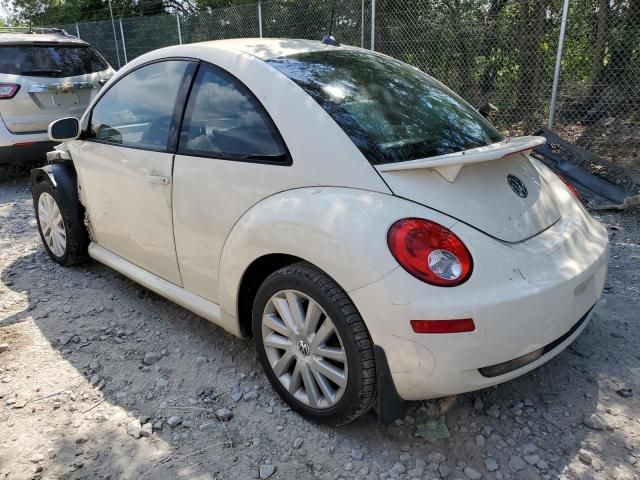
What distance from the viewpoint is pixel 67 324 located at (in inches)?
135

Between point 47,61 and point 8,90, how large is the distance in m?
0.67

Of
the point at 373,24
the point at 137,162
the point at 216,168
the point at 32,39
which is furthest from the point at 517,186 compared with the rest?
the point at 32,39

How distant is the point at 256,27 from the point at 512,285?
30.1ft

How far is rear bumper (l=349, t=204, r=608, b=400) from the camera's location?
6.39ft

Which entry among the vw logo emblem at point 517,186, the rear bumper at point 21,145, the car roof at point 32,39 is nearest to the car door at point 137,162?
the vw logo emblem at point 517,186

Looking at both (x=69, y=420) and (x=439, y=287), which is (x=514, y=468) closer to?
(x=439, y=287)

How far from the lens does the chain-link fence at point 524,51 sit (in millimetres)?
6508

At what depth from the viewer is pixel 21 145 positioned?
20.6ft

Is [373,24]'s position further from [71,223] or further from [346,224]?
[346,224]

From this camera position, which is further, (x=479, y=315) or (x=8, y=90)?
(x=8, y=90)

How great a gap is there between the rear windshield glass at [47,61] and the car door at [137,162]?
11.0ft

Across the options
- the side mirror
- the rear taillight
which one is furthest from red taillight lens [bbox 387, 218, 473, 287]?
the rear taillight

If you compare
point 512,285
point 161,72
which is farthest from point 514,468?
point 161,72

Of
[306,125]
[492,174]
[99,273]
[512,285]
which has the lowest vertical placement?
[99,273]
